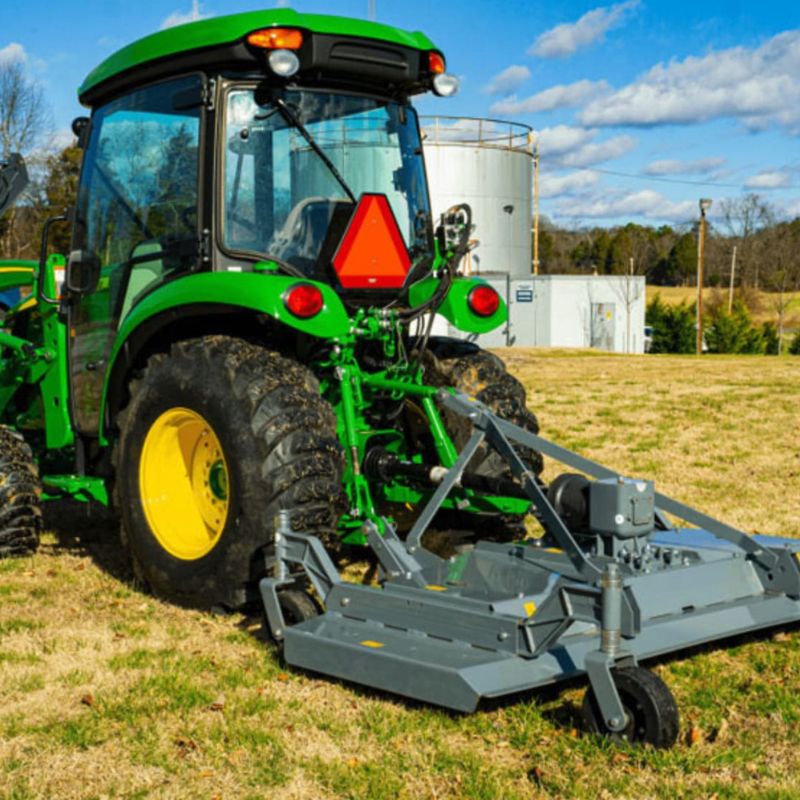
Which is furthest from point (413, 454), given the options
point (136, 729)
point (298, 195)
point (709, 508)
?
point (709, 508)

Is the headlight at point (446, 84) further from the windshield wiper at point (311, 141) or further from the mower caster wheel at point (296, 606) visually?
the mower caster wheel at point (296, 606)

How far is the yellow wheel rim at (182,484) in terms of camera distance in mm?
5820

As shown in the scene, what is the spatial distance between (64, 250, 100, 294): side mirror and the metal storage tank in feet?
105

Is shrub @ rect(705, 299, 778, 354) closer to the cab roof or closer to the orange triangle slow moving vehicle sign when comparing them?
the cab roof

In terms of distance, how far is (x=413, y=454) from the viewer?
20.6 ft

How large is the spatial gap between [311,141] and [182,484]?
1.83m

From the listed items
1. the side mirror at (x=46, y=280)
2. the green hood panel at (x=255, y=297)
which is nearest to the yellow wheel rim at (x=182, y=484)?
the green hood panel at (x=255, y=297)

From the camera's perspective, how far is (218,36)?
567cm

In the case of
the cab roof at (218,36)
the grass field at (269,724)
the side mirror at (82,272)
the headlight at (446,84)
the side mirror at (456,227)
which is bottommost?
the grass field at (269,724)

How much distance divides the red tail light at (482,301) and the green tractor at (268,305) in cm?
1

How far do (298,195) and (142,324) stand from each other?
3.34ft

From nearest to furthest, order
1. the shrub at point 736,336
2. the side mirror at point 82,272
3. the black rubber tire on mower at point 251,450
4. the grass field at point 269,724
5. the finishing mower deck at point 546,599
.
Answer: the grass field at point 269,724, the finishing mower deck at point 546,599, the black rubber tire on mower at point 251,450, the side mirror at point 82,272, the shrub at point 736,336

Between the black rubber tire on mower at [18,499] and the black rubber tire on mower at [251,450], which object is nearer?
the black rubber tire on mower at [251,450]

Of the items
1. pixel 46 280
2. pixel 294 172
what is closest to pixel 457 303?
pixel 294 172
